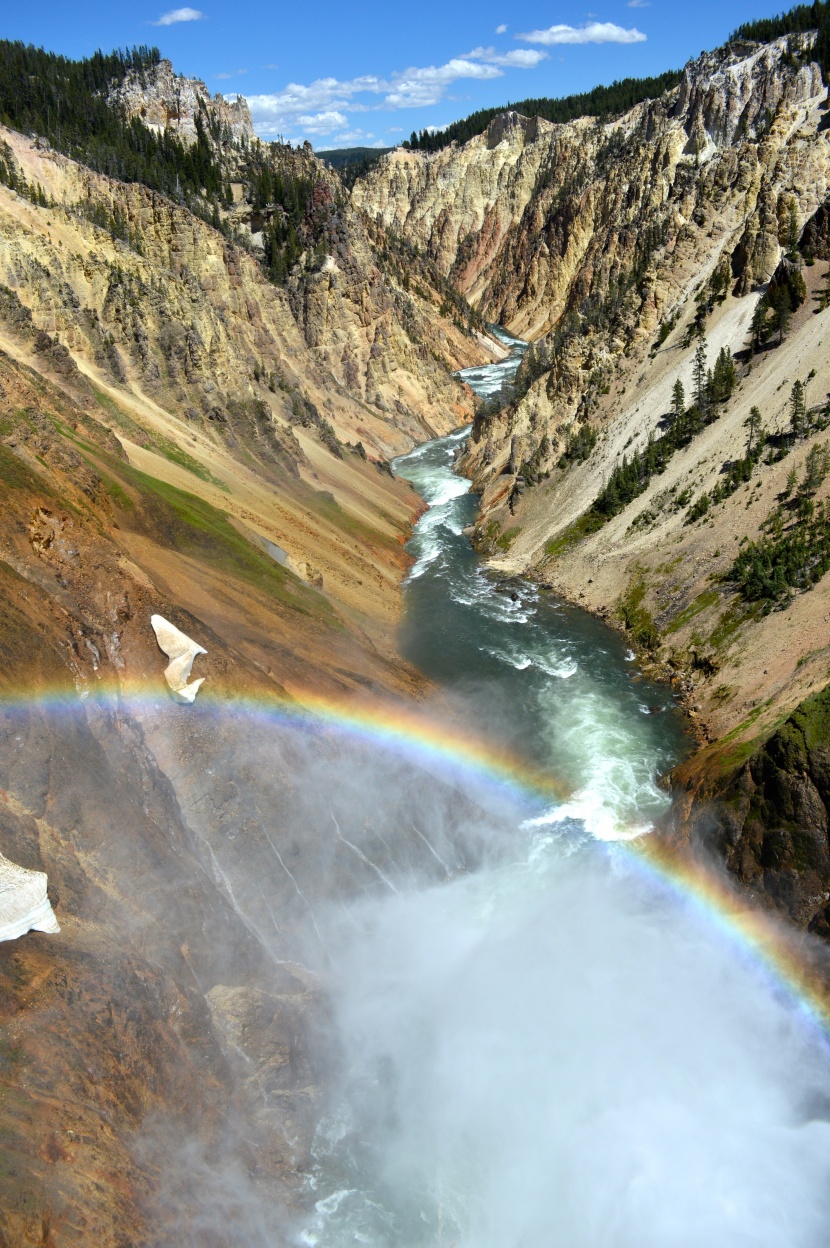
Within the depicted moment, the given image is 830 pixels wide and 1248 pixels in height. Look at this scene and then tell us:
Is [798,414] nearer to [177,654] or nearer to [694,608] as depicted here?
[694,608]

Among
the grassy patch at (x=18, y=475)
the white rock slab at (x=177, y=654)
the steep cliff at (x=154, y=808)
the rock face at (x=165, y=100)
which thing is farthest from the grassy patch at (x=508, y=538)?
the rock face at (x=165, y=100)

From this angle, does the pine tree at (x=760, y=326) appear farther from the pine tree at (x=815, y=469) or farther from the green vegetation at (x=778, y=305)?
the pine tree at (x=815, y=469)

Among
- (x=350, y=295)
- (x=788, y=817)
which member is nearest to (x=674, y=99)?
(x=350, y=295)

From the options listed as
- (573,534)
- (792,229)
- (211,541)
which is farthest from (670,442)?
(211,541)

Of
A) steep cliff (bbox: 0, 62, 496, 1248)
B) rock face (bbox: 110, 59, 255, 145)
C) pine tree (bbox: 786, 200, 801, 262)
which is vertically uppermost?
rock face (bbox: 110, 59, 255, 145)

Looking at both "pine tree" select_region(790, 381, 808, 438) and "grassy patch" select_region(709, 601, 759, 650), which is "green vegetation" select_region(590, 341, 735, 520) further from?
"grassy patch" select_region(709, 601, 759, 650)

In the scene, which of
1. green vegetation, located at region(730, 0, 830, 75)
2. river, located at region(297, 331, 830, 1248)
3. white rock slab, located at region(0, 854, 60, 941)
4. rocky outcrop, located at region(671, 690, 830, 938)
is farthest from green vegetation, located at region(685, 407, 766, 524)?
green vegetation, located at region(730, 0, 830, 75)

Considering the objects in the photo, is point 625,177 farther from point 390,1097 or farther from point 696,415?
point 390,1097
